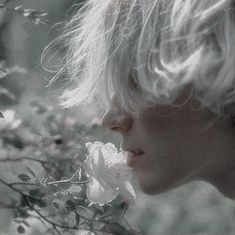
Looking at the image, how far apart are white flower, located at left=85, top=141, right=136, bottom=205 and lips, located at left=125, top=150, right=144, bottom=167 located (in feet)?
0.32

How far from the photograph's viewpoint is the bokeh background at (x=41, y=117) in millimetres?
1249

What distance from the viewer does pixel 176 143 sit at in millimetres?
684

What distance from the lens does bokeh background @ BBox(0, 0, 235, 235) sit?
1.25m

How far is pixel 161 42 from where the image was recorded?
620 millimetres

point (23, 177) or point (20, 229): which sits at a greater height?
point (23, 177)

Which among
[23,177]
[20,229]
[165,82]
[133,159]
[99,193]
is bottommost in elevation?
[20,229]

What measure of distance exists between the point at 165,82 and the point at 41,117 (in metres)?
0.76

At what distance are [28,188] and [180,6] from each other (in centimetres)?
81

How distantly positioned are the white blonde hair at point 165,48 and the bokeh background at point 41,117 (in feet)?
1.74

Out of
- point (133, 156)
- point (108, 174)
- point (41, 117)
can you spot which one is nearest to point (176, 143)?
point (133, 156)

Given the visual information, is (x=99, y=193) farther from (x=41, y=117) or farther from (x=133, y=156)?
(x=41, y=117)

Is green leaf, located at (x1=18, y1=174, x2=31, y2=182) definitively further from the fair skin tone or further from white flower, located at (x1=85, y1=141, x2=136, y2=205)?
the fair skin tone

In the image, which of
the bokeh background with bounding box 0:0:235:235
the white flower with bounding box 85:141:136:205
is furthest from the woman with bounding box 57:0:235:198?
the bokeh background with bounding box 0:0:235:235

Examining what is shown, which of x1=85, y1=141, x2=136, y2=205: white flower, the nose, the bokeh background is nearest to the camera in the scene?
the nose
